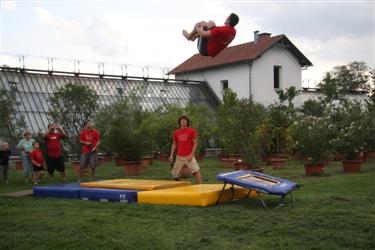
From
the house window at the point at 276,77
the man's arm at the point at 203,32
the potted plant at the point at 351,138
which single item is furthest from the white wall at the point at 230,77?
the man's arm at the point at 203,32

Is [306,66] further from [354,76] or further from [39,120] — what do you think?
[39,120]

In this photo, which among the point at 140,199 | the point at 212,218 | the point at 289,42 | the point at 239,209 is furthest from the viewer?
the point at 289,42

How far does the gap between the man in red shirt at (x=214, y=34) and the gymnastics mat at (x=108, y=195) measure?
4529 millimetres

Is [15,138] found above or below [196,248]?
above

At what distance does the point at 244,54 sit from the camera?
34.2m

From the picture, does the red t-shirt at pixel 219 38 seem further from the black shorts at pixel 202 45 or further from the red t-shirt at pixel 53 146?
the red t-shirt at pixel 53 146

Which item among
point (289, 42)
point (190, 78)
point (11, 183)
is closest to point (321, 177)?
point (11, 183)

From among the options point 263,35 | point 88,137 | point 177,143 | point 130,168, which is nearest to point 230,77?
point 263,35

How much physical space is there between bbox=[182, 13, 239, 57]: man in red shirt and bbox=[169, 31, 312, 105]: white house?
2768 cm

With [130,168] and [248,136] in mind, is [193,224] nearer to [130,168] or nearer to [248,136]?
[248,136]

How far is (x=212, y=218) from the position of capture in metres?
7.58

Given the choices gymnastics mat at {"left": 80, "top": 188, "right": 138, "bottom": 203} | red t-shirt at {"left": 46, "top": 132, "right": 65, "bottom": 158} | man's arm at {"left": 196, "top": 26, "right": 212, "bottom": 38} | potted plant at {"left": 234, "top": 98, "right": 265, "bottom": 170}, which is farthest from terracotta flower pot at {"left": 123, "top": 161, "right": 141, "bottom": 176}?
man's arm at {"left": 196, "top": 26, "right": 212, "bottom": 38}

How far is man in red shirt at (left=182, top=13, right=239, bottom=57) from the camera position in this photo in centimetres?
543

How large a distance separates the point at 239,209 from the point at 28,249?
3806mm
